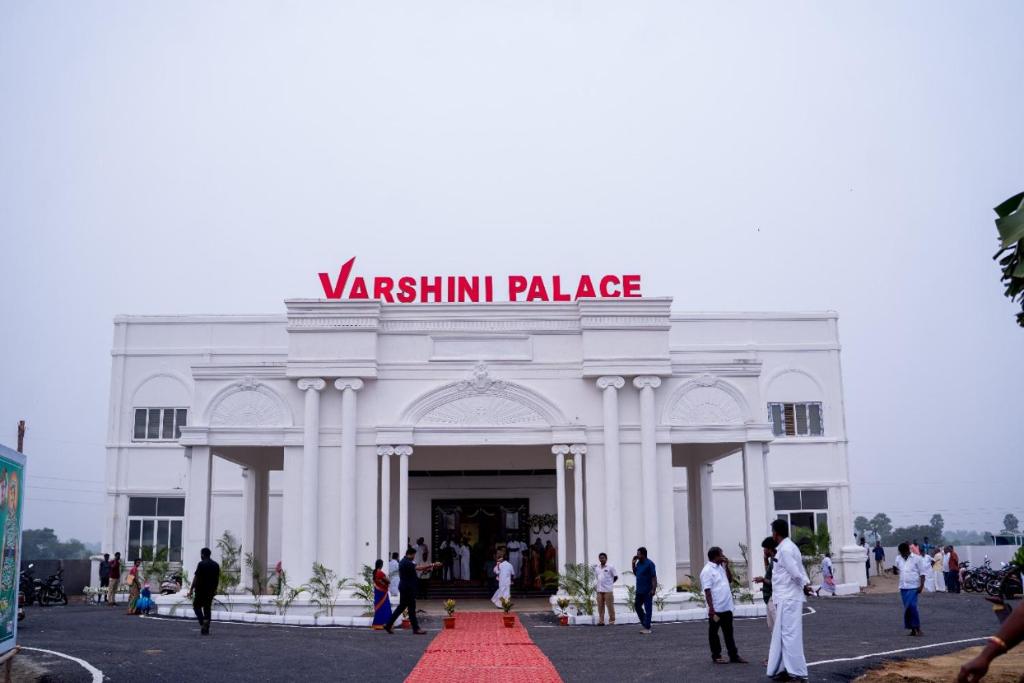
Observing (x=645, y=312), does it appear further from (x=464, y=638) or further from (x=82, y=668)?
(x=82, y=668)

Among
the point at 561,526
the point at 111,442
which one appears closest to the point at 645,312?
the point at 561,526

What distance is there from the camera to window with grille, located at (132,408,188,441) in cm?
3638

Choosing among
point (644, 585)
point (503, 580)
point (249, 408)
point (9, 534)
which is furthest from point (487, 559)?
point (9, 534)

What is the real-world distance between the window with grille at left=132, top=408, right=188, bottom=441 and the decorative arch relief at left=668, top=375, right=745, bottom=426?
65.6ft

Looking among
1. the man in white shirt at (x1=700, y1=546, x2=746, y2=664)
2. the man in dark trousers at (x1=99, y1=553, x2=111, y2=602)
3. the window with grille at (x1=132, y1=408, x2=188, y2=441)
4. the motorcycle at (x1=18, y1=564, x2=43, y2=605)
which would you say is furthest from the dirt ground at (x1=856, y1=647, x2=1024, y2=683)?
the window with grille at (x1=132, y1=408, x2=188, y2=441)

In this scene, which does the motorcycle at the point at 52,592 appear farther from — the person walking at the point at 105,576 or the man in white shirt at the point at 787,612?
the man in white shirt at the point at 787,612

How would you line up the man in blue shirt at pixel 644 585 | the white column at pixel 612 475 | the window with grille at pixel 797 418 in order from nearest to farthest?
the man in blue shirt at pixel 644 585 < the white column at pixel 612 475 < the window with grille at pixel 797 418

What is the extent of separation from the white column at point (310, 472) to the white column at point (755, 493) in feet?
36.1

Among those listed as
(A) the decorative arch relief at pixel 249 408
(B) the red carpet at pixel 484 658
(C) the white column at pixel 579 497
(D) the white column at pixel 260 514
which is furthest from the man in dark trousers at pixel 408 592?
(D) the white column at pixel 260 514

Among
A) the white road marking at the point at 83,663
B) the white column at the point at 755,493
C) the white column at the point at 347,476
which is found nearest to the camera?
the white road marking at the point at 83,663

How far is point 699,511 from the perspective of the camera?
30047 mm

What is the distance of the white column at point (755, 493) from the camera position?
81.0 feet

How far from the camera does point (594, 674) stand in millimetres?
13352

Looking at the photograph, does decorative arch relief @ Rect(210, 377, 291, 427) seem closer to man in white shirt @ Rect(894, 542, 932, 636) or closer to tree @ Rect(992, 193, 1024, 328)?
man in white shirt @ Rect(894, 542, 932, 636)
